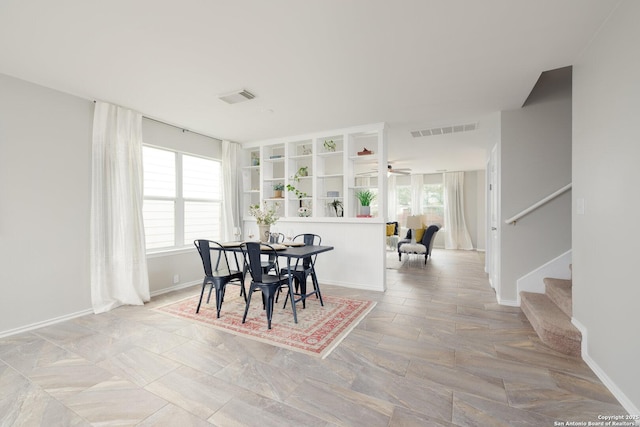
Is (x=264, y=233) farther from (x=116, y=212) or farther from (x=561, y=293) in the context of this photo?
(x=561, y=293)

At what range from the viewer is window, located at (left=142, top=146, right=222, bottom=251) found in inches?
163

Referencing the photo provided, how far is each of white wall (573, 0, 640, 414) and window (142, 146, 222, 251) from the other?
499cm

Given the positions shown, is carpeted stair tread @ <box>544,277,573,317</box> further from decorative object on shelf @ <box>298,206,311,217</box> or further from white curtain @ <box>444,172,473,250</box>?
white curtain @ <box>444,172,473,250</box>

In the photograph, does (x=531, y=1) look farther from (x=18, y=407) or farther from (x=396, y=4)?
(x=18, y=407)

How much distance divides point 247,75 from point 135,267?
2862mm

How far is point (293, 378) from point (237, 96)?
2.97 m

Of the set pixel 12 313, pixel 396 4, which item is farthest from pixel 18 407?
pixel 396 4

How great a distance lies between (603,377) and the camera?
1.93 m

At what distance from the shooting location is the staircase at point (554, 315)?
233cm

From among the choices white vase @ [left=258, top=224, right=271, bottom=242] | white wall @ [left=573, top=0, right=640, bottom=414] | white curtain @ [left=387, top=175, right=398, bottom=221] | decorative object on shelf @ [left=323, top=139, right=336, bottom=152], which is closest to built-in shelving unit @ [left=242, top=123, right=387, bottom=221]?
decorative object on shelf @ [left=323, top=139, right=336, bottom=152]

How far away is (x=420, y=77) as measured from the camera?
281 cm

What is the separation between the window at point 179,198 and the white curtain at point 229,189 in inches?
4.5

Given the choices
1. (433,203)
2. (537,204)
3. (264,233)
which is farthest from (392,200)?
(264,233)

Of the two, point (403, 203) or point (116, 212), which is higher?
point (403, 203)
